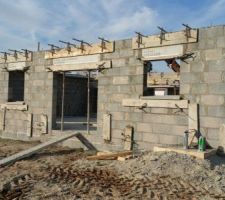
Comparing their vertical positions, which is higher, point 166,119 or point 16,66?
point 16,66

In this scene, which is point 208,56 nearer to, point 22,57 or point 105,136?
point 105,136

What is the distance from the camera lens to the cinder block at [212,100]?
958 cm

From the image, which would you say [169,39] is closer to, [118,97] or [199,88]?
[199,88]

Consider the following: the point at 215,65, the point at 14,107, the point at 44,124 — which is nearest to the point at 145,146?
the point at 215,65

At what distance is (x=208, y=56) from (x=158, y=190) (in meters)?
4.36

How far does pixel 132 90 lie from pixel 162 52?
5.42ft

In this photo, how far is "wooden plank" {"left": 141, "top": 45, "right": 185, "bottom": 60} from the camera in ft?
34.0

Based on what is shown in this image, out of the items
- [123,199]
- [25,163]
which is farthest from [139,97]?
[123,199]

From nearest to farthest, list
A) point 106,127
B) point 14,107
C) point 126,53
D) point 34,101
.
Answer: point 126,53 < point 106,127 < point 34,101 < point 14,107

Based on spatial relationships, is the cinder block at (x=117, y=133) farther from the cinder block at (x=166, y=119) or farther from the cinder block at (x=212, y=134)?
the cinder block at (x=212, y=134)

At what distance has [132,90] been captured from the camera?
11555 mm

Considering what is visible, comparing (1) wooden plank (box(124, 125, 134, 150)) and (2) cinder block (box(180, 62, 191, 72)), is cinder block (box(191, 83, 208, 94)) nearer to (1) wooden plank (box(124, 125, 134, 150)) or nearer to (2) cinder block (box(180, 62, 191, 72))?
(2) cinder block (box(180, 62, 191, 72))

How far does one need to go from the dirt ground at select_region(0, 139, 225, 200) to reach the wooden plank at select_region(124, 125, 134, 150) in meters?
1.75

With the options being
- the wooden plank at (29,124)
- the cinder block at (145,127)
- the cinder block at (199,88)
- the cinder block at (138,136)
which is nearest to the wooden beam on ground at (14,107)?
the wooden plank at (29,124)
